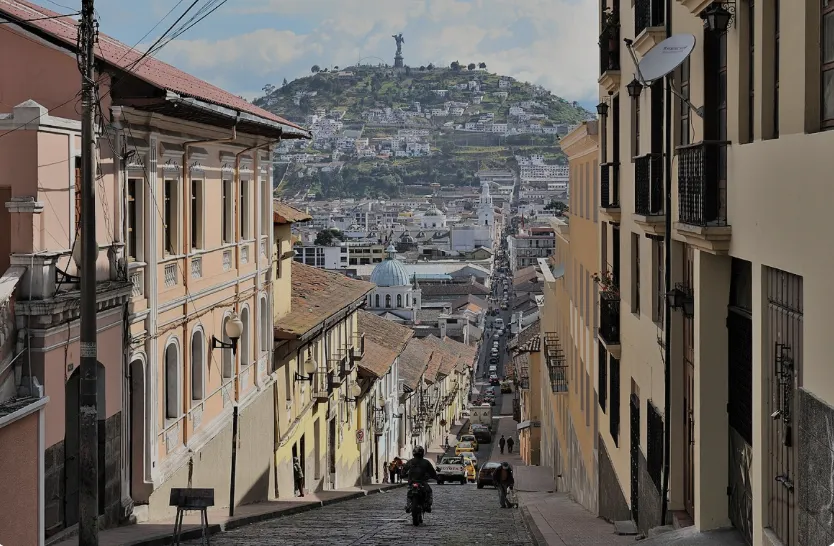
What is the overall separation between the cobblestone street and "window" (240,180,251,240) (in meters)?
5.62

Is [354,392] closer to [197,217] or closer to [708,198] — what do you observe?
[197,217]

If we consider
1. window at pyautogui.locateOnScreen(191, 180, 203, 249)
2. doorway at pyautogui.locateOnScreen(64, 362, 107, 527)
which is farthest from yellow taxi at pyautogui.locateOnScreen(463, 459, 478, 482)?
doorway at pyautogui.locateOnScreen(64, 362, 107, 527)

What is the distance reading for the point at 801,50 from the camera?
7.61 m

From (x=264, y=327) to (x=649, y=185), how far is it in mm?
12415

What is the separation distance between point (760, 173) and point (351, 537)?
8390 mm

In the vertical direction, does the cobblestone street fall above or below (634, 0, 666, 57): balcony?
below

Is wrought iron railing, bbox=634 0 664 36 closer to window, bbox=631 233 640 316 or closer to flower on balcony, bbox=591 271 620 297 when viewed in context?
window, bbox=631 233 640 316

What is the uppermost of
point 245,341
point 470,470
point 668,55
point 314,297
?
point 668,55

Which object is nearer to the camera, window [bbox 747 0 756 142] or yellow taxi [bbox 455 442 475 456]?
window [bbox 747 0 756 142]

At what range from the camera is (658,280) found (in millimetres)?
15094

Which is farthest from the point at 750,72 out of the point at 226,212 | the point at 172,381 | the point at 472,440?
the point at 472,440

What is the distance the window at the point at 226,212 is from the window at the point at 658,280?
877 centimetres

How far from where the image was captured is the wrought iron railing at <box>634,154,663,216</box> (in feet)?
46.6

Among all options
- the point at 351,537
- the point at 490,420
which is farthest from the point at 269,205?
the point at 490,420
